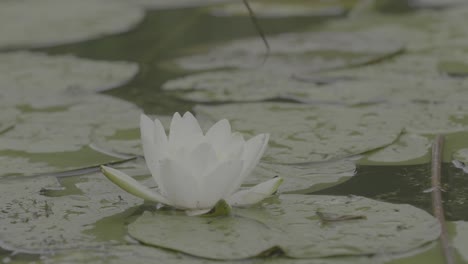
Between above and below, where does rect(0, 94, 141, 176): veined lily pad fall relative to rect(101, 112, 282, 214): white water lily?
below

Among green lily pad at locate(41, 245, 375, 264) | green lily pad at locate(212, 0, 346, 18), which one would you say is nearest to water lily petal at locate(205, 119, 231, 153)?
green lily pad at locate(41, 245, 375, 264)

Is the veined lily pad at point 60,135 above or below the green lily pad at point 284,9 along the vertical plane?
above

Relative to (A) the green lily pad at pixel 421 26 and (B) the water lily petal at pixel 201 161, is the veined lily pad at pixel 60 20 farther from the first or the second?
(B) the water lily petal at pixel 201 161

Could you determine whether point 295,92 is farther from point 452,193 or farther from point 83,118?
point 452,193

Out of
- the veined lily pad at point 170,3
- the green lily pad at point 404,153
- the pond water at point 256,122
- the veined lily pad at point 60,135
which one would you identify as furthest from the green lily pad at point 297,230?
the veined lily pad at point 170,3

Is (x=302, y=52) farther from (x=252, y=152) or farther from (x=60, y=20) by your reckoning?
(x=252, y=152)

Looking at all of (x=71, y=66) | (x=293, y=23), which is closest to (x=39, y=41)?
(x=71, y=66)

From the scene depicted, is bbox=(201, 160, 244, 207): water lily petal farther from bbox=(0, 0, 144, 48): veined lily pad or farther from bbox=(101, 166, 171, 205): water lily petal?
bbox=(0, 0, 144, 48): veined lily pad

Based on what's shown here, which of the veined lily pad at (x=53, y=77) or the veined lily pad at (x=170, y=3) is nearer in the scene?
the veined lily pad at (x=53, y=77)
